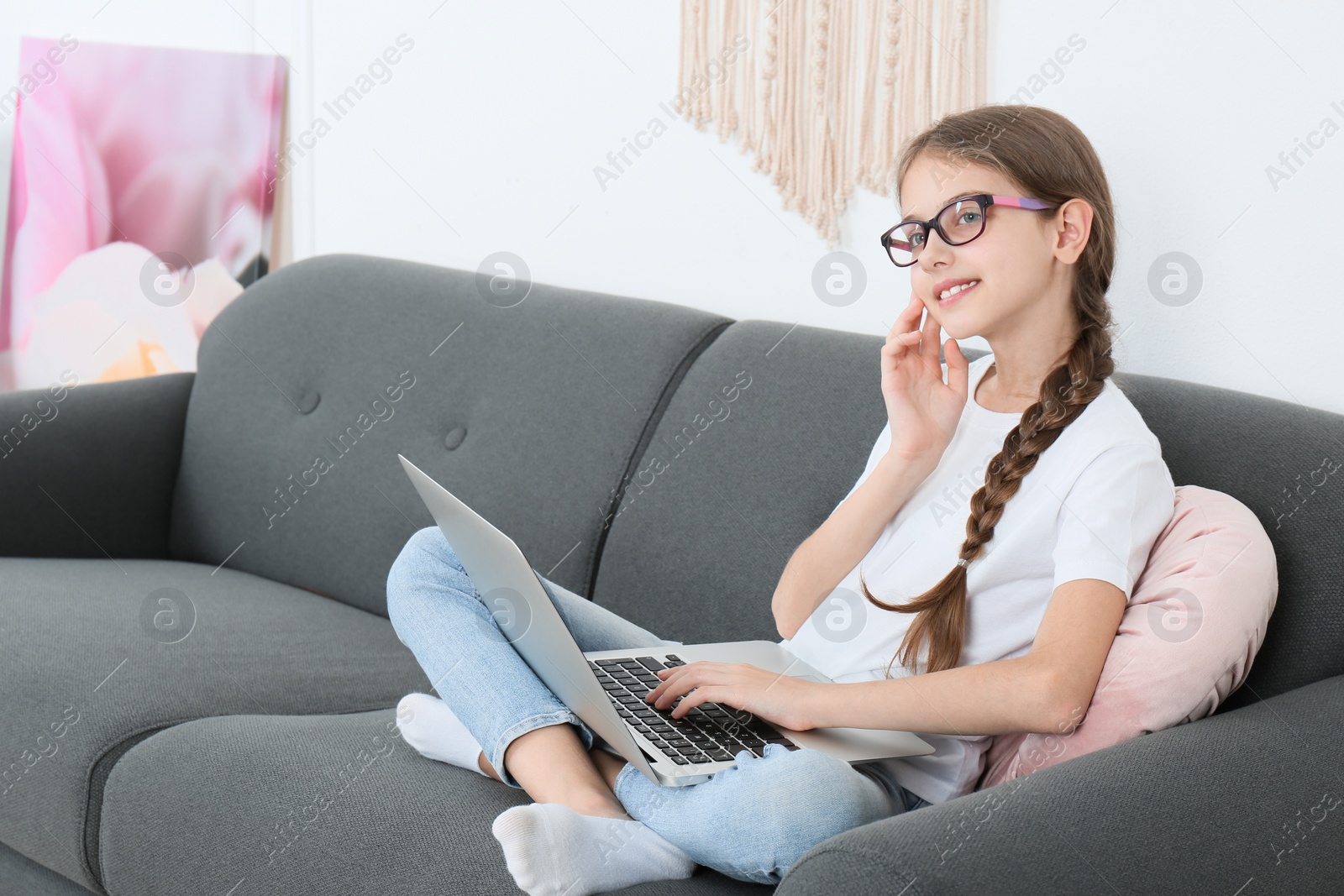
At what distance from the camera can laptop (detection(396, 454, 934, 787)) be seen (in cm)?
100

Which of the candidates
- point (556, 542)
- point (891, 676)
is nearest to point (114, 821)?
point (556, 542)

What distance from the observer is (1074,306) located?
1.25 m

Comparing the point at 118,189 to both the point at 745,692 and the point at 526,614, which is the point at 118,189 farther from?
the point at 745,692

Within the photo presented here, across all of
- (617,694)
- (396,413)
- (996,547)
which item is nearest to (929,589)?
(996,547)

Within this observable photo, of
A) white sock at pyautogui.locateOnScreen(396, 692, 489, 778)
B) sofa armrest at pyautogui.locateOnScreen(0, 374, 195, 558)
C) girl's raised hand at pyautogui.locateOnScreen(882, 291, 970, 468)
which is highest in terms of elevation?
girl's raised hand at pyautogui.locateOnScreen(882, 291, 970, 468)

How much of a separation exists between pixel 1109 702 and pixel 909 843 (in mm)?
352

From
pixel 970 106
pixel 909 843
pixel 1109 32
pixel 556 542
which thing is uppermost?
pixel 1109 32

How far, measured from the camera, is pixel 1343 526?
44.4 inches

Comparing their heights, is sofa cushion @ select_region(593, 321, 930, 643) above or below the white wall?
below

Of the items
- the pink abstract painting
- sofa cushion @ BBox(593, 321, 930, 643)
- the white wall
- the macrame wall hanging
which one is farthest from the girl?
the pink abstract painting

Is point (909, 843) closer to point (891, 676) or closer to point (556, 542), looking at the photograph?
point (891, 676)

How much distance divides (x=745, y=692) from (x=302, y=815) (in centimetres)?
43

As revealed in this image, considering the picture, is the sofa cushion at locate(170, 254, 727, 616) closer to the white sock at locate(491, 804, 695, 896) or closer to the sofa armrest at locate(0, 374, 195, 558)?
the sofa armrest at locate(0, 374, 195, 558)

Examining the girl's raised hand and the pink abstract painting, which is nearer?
the girl's raised hand
